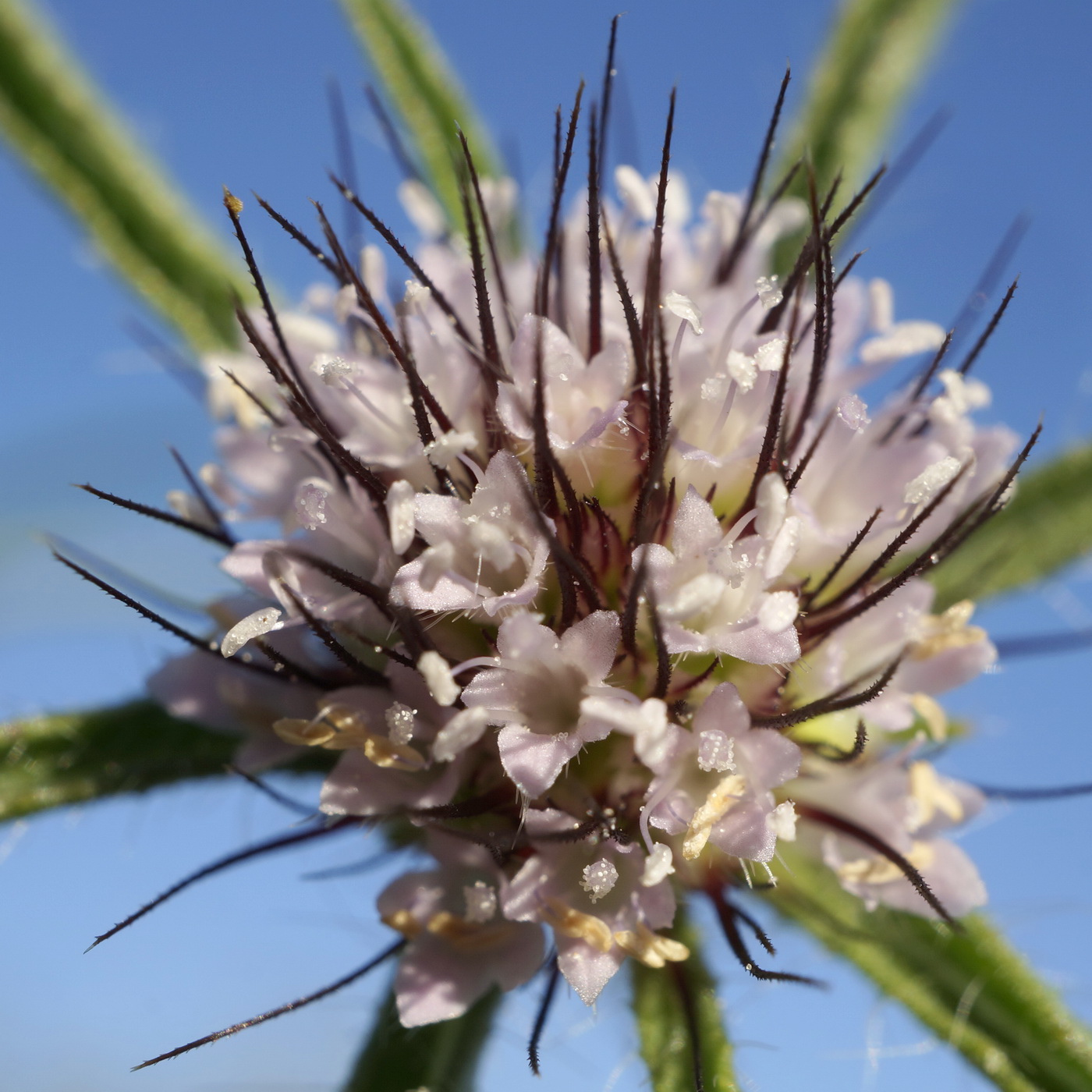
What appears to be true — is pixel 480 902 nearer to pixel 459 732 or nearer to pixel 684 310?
pixel 459 732

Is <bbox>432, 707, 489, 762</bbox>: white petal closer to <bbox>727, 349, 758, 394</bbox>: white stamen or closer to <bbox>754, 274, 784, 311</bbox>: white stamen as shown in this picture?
<bbox>727, 349, 758, 394</bbox>: white stamen

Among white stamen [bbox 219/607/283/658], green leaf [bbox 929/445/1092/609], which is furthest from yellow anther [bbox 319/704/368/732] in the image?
green leaf [bbox 929/445/1092/609]

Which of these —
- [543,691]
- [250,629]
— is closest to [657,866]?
[543,691]

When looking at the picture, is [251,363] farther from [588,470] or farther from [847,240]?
[847,240]

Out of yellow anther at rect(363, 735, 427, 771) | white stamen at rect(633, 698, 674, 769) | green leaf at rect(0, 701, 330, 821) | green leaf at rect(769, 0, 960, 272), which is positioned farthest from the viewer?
green leaf at rect(769, 0, 960, 272)

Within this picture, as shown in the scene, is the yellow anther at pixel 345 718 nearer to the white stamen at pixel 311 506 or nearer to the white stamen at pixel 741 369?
the white stamen at pixel 311 506

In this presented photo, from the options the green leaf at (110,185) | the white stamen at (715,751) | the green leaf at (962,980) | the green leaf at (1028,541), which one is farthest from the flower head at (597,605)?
the green leaf at (110,185)

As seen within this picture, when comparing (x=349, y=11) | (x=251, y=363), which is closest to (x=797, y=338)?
(x=251, y=363)
